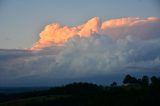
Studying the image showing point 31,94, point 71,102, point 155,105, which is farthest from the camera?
point 31,94

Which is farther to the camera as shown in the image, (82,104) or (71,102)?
(71,102)

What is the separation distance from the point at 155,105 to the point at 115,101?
49.3 ft

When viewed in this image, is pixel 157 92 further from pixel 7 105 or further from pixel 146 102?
pixel 7 105

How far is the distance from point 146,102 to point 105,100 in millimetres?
12199

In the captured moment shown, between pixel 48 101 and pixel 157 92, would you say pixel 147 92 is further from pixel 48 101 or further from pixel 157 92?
pixel 48 101

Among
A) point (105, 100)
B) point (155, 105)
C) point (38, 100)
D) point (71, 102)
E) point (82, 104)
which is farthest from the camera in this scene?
point (38, 100)

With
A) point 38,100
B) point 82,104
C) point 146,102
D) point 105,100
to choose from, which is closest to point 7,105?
point 38,100

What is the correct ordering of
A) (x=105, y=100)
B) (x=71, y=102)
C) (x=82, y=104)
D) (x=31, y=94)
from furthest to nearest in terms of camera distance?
(x=31, y=94) → (x=71, y=102) → (x=82, y=104) → (x=105, y=100)

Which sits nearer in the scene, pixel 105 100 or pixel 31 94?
pixel 105 100

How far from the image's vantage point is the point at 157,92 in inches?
5187

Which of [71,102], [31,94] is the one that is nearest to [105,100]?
[71,102]

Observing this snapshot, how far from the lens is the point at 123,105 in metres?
123

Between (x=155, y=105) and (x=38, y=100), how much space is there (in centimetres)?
5915

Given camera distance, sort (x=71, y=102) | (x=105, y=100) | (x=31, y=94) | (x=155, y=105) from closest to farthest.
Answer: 1. (x=155, y=105)
2. (x=105, y=100)
3. (x=71, y=102)
4. (x=31, y=94)
